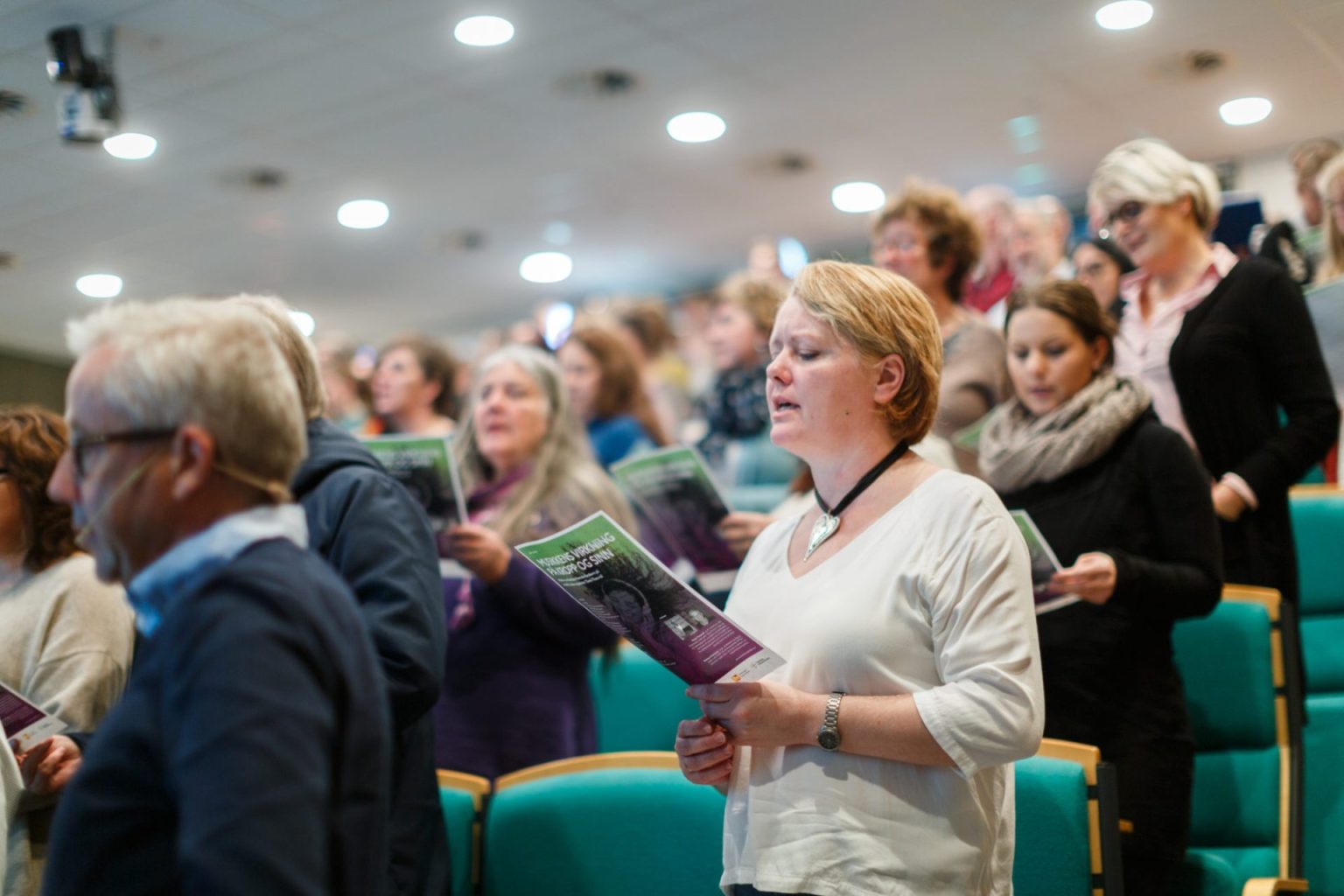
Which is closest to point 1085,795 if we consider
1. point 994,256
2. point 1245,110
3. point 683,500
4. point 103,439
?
point 683,500

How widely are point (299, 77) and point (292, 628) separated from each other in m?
3.46

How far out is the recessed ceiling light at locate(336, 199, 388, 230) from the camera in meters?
5.09

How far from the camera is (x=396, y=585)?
1.61 metres

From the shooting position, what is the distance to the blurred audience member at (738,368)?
411 cm

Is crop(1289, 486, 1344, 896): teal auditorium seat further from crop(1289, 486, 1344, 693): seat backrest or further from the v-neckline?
the v-neckline

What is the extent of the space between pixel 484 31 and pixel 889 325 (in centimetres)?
308

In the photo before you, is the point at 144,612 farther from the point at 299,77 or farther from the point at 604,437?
A: the point at 299,77

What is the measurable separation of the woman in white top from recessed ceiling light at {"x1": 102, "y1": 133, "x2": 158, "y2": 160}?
200 centimetres

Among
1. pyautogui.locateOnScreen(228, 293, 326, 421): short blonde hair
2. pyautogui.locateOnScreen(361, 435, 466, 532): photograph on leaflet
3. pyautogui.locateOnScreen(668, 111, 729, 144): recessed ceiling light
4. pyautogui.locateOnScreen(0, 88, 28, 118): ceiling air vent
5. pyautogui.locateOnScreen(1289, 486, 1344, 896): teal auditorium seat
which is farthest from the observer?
pyautogui.locateOnScreen(668, 111, 729, 144): recessed ceiling light

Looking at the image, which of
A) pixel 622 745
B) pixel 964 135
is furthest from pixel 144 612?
pixel 964 135

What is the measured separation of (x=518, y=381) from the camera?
3008mm

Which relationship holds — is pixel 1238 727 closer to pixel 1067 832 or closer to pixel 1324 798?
pixel 1324 798

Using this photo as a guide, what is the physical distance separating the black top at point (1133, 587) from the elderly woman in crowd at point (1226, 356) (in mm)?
477

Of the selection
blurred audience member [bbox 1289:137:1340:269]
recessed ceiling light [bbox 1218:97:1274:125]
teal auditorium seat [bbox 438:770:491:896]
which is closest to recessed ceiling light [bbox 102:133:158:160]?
teal auditorium seat [bbox 438:770:491:896]
